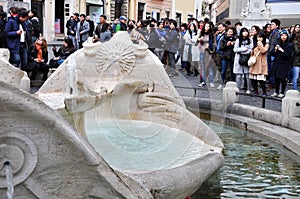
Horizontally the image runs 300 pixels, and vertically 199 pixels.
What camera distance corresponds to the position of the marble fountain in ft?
7.66

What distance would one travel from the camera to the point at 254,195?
4523 millimetres

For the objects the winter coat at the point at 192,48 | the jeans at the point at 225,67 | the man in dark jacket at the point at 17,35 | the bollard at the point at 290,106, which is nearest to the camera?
the bollard at the point at 290,106

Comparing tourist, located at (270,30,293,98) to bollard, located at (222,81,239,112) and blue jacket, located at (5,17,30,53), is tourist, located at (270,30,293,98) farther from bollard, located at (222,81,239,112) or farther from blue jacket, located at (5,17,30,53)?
blue jacket, located at (5,17,30,53)

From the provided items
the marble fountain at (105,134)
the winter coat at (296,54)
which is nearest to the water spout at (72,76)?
the marble fountain at (105,134)

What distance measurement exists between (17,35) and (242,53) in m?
4.42

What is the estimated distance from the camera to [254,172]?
17.2 ft

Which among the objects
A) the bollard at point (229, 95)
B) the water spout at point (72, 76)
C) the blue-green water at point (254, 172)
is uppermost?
the water spout at point (72, 76)

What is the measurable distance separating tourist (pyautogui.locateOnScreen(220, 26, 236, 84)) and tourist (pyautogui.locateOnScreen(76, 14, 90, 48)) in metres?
4.36

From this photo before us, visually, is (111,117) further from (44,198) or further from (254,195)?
(44,198)

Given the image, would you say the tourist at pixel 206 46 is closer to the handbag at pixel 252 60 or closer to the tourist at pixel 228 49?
the tourist at pixel 228 49

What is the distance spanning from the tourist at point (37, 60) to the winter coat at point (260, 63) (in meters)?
4.24

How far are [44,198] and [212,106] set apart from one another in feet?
20.4

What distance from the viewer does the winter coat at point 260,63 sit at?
370 inches

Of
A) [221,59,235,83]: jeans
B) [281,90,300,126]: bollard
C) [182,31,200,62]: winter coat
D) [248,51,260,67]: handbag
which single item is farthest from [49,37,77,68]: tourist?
[281,90,300,126]: bollard
